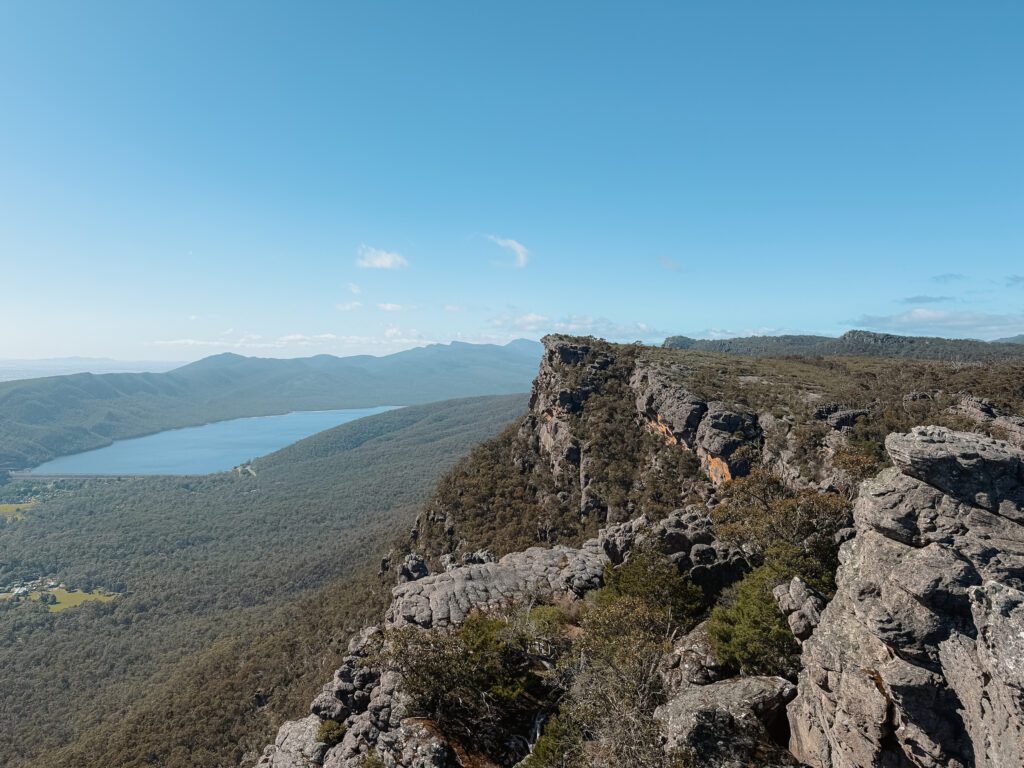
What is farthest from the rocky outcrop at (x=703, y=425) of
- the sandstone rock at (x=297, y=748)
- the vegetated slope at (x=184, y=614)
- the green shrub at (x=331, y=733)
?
the vegetated slope at (x=184, y=614)

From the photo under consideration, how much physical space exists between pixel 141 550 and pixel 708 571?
595ft

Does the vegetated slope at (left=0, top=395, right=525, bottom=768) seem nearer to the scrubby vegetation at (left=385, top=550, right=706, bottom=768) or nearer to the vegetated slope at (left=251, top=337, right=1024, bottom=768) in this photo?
the vegetated slope at (left=251, top=337, right=1024, bottom=768)

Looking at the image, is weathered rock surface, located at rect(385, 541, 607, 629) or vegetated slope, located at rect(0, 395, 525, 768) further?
vegetated slope, located at rect(0, 395, 525, 768)

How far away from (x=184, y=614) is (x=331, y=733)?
4140 inches

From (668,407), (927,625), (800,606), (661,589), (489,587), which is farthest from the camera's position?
(668,407)

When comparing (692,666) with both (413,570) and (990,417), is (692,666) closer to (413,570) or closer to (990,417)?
(413,570)

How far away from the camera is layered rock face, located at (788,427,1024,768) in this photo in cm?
960

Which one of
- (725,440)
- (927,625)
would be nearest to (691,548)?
(927,625)

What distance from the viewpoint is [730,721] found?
14.3 meters

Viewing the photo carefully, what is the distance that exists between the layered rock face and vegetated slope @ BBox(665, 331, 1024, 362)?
4201 inches

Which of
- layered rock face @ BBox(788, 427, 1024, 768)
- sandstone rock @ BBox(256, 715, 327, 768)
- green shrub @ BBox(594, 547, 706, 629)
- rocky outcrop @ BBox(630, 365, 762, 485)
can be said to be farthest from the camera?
rocky outcrop @ BBox(630, 365, 762, 485)

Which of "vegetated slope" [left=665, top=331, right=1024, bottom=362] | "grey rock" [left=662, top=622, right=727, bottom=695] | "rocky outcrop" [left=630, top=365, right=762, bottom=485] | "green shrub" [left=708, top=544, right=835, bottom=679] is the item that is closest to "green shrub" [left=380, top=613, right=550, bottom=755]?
"grey rock" [left=662, top=622, right=727, bottom=695]

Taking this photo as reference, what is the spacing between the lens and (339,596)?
68.4 meters

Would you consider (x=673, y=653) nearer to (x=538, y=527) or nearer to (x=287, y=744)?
(x=287, y=744)
